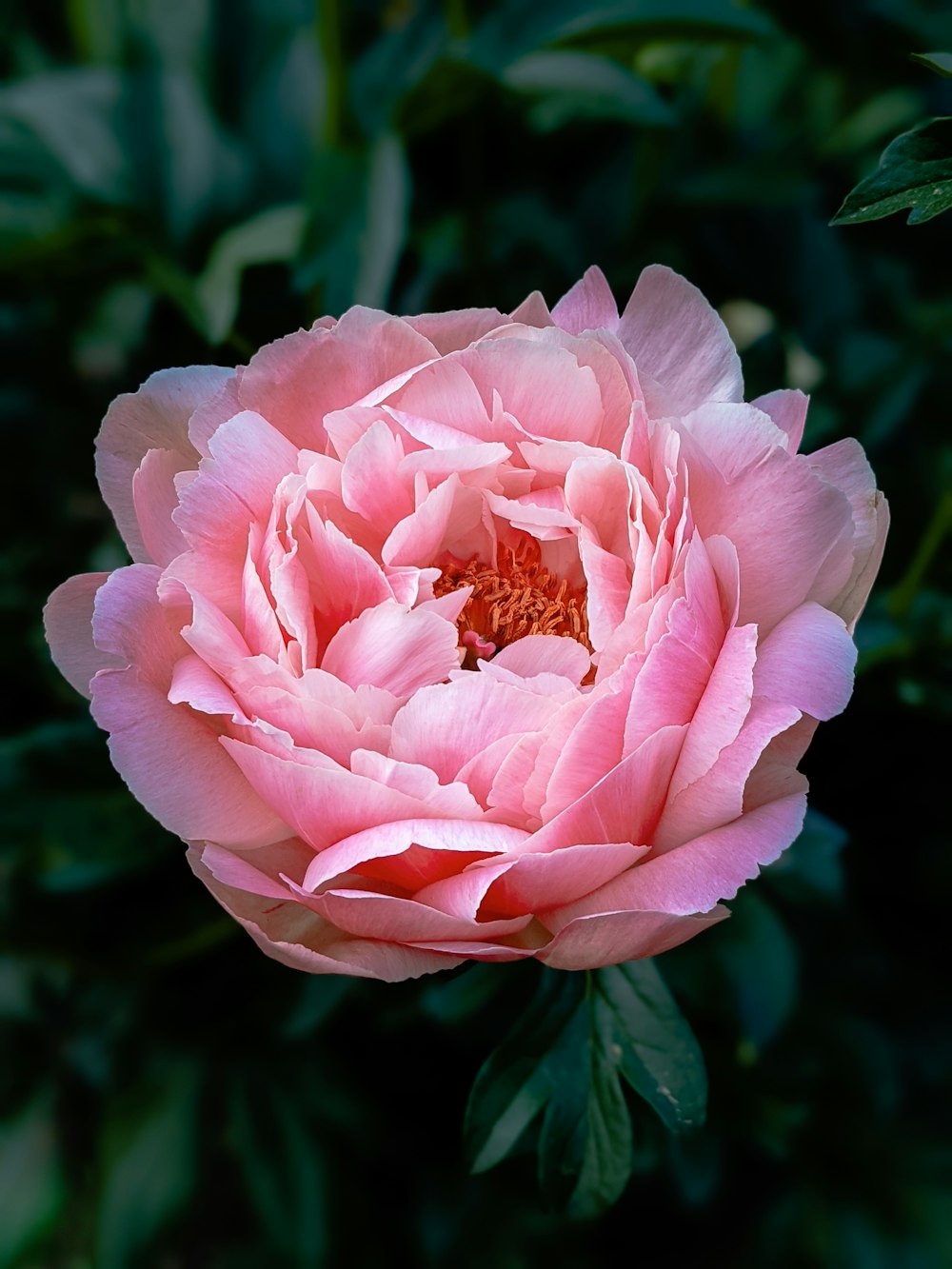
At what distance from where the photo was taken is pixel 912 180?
1.65 ft

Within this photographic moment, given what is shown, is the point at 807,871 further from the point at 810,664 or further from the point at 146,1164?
the point at 146,1164

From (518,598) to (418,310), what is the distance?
0.39 m

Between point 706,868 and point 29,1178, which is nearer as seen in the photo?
point 706,868

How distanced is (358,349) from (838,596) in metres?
0.25

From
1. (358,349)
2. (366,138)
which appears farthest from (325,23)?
(358,349)

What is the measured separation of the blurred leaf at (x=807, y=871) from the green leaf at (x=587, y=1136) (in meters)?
0.20

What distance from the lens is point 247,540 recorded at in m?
0.61

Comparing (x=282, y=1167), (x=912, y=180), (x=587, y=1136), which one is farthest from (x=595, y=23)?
(x=282, y=1167)

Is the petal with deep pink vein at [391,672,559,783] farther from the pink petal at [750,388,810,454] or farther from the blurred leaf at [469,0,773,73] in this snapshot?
the blurred leaf at [469,0,773,73]

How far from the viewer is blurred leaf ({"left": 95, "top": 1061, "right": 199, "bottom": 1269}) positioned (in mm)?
1078

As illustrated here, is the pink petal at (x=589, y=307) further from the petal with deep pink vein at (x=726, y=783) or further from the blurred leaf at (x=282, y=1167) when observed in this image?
the blurred leaf at (x=282, y=1167)

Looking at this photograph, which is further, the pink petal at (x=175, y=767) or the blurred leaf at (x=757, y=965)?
the blurred leaf at (x=757, y=965)

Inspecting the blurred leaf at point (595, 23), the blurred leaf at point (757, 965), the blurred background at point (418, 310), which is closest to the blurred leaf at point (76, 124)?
the blurred background at point (418, 310)

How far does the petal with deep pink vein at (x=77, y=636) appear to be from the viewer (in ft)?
1.98
